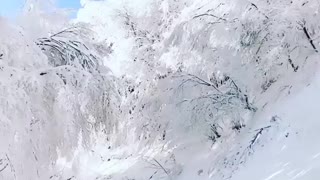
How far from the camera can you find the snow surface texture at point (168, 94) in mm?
4645

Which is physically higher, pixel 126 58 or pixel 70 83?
pixel 126 58

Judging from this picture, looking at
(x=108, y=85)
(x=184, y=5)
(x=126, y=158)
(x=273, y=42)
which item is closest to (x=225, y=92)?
(x=273, y=42)

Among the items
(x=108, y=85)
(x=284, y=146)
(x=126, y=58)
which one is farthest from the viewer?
(x=126, y=58)

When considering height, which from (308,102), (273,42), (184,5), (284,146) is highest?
(184,5)

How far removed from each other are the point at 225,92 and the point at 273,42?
4.47 ft

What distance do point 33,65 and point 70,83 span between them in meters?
0.41

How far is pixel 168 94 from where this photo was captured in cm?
927

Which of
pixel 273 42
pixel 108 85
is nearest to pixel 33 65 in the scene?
pixel 108 85

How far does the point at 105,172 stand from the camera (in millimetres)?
10844

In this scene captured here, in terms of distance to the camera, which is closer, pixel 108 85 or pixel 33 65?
pixel 33 65

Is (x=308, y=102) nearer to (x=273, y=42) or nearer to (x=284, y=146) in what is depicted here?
(x=284, y=146)

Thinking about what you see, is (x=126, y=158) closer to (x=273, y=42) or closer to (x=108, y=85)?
(x=273, y=42)

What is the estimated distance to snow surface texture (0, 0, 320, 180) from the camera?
4645 mm

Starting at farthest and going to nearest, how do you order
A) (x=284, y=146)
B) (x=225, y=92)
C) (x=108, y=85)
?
1. (x=225, y=92)
2. (x=284, y=146)
3. (x=108, y=85)
